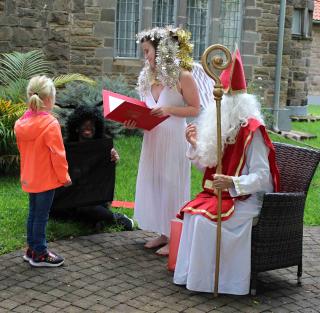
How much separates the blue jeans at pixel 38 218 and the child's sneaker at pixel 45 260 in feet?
0.14

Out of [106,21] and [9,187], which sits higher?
[106,21]

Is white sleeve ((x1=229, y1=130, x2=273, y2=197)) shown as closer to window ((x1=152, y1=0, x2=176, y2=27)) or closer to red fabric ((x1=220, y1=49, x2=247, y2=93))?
red fabric ((x1=220, y1=49, x2=247, y2=93))

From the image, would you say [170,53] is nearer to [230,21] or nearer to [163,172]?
[163,172]

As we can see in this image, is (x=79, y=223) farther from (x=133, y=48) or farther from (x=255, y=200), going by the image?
(x=133, y=48)

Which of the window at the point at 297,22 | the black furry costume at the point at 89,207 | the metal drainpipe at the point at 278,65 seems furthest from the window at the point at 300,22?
the black furry costume at the point at 89,207

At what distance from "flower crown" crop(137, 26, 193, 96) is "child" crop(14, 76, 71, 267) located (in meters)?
0.94

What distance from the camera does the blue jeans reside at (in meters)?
4.89

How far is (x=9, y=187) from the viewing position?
7641 mm

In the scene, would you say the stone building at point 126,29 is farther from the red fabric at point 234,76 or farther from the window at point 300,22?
the red fabric at point 234,76

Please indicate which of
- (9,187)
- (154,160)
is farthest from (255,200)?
(9,187)

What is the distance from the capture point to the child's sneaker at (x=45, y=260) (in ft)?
16.5

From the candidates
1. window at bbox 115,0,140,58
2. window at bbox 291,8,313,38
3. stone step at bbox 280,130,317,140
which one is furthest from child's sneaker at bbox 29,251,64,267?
window at bbox 291,8,313,38

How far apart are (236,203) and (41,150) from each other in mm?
1521

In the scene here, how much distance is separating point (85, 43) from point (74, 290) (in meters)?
7.80
